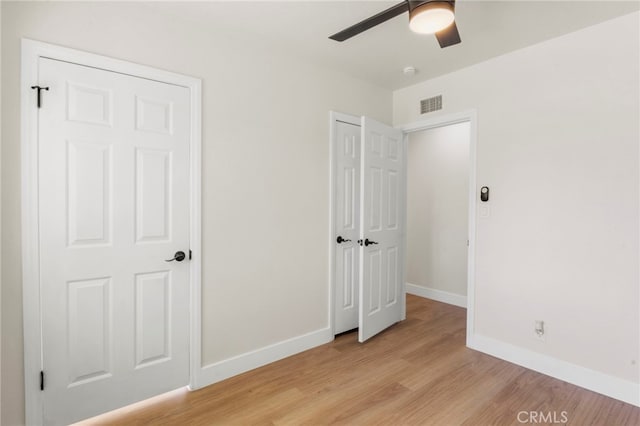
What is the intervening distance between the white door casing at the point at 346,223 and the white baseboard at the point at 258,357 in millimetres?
285

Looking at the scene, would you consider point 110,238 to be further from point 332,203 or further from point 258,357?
point 332,203

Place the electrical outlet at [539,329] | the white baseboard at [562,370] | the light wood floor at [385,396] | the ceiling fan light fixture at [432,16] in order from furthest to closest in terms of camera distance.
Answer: the electrical outlet at [539,329] < the white baseboard at [562,370] < the light wood floor at [385,396] < the ceiling fan light fixture at [432,16]

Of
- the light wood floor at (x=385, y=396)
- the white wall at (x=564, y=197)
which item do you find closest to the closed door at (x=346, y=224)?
the light wood floor at (x=385, y=396)

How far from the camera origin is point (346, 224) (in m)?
3.34

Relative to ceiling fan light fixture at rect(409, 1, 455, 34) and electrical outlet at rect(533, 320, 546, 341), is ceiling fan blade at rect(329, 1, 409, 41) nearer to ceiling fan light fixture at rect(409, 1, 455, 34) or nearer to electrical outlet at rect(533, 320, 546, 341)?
ceiling fan light fixture at rect(409, 1, 455, 34)

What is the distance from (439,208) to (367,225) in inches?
76.4

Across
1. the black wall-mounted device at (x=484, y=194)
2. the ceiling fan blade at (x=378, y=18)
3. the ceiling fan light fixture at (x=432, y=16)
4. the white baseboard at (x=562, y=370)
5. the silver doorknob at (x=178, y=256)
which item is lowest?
the white baseboard at (x=562, y=370)

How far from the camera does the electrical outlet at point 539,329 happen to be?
2.62 metres

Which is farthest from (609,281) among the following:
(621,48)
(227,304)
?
(227,304)

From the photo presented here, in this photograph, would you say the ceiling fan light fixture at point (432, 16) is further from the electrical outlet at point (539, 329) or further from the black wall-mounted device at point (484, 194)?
the electrical outlet at point (539, 329)

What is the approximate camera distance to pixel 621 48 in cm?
225

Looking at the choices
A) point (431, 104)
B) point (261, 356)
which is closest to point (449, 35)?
point (431, 104)

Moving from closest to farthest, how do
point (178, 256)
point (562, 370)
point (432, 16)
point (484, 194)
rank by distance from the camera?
point (432, 16), point (178, 256), point (562, 370), point (484, 194)

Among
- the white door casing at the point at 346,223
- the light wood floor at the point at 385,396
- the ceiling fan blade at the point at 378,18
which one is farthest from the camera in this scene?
the white door casing at the point at 346,223
